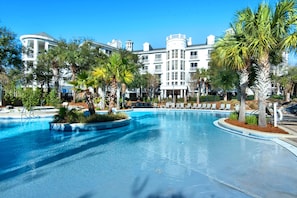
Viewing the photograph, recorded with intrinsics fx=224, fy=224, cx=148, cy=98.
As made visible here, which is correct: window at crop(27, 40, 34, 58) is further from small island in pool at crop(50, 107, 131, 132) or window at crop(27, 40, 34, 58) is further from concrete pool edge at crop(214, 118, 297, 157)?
concrete pool edge at crop(214, 118, 297, 157)

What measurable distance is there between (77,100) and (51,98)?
7978mm

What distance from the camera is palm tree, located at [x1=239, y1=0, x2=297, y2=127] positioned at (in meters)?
10.9

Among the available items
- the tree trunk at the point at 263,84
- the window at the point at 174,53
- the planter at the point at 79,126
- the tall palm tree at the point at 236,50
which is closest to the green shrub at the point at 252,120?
the tree trunk at the point at 263,84

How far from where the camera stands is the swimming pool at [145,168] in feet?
16.2

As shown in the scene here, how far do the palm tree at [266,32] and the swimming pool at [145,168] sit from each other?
372cm

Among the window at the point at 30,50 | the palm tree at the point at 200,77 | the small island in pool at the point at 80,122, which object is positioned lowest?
the small island in pool at the point at 80,122

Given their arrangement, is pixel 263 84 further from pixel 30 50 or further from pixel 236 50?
pixel 30 50

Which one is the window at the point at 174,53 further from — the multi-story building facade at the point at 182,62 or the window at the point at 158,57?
the window at the point at 158,57

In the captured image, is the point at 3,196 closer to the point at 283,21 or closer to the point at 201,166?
the point at 201,166

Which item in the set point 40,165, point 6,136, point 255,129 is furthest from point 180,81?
point 40,165

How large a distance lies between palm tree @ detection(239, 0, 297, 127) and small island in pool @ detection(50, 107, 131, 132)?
8918 mm

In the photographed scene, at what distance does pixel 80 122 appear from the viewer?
44.2 ft

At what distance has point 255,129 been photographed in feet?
39.2

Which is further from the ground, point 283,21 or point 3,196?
point 283,21
